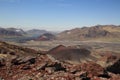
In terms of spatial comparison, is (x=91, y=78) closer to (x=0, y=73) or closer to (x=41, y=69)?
(x=41, y=69)

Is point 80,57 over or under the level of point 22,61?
under

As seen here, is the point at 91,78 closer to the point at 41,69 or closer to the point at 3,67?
the point at 41,69

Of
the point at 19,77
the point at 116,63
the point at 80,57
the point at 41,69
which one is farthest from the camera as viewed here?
the point at 80,57

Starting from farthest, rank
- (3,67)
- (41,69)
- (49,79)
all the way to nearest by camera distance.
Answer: (3,67), (41,69), (49,79)

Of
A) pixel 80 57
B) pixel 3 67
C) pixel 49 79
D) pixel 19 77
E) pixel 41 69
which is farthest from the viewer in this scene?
pixel 80 57

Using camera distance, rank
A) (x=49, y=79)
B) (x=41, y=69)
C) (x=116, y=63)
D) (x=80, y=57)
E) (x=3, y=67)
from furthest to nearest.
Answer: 1. (x=80, y=57)
2. (x=116, y=63)
3. (x=3, y=67)
4. (x=41, y=69)
5. (x=49, y=79)

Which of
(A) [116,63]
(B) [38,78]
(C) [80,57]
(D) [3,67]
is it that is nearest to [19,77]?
(B) [38,78]

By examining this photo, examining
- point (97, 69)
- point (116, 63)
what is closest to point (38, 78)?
point (97, 69)

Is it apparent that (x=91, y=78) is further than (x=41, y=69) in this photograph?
No

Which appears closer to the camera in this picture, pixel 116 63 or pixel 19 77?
pixel 19 77
